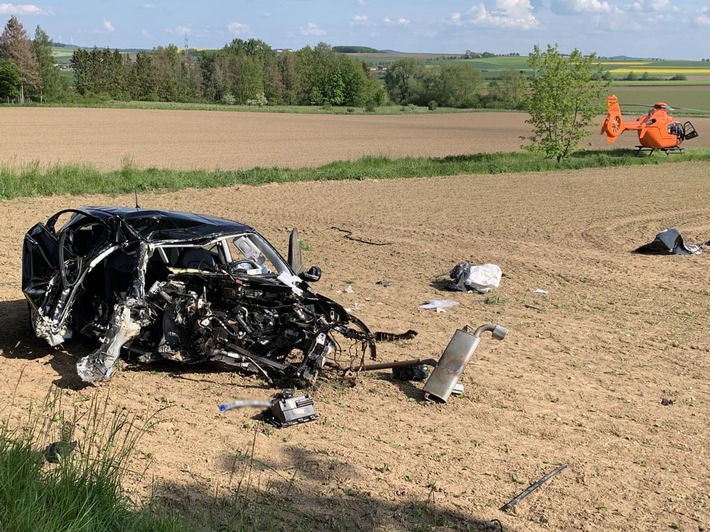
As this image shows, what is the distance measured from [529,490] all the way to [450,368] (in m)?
1.90

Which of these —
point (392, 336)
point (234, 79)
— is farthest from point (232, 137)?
point (234, 79)

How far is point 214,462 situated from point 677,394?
5.26m

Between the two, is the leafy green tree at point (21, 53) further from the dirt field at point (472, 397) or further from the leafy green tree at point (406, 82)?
the dirt field at point (472, 397)

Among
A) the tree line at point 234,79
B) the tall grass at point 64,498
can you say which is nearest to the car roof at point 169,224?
the tall grass at point 64,498

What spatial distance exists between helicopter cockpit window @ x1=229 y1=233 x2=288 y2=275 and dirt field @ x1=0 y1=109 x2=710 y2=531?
4.11 feet

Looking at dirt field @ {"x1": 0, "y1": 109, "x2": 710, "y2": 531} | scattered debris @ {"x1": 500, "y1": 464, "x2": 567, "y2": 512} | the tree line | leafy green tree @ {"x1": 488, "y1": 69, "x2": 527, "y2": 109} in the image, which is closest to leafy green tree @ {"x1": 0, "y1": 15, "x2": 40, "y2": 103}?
the tree line

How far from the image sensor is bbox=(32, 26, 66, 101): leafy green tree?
9131 centimetres

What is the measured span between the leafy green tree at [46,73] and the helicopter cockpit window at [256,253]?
91.4 metres

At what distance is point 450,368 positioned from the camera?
7680mm

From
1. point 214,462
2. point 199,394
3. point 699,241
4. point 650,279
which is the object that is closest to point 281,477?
point 214,462

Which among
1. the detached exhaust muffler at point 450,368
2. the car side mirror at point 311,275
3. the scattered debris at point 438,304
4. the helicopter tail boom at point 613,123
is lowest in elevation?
the scattered debris at point 438,304

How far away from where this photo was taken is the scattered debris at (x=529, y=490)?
5.79m

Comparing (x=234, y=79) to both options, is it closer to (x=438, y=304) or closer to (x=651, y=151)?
(x=651, y=151)

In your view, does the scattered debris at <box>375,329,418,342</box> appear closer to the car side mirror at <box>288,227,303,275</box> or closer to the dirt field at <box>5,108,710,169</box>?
the car side mirror at <box>288,227,303,275</box>
